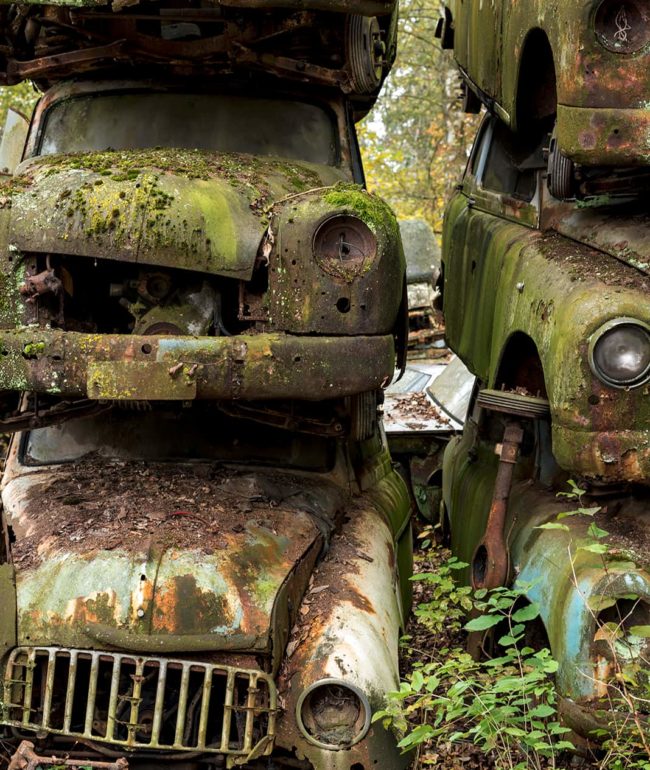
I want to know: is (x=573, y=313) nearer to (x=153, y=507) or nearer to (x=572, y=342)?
(x=572, y=342)

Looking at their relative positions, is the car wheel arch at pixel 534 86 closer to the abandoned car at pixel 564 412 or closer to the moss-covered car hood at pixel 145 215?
the abandoned car at pixel 564 412

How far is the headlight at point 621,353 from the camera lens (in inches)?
172

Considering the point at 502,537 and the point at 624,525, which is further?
the point at 502,537

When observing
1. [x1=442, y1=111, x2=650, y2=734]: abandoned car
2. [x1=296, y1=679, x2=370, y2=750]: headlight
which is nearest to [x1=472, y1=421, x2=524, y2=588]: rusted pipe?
[x1=442, y1=111, x2=650, y2=734]: abandoned car

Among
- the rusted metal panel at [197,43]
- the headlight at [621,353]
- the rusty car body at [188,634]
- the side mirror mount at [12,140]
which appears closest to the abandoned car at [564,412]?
the headlight at [621,353]

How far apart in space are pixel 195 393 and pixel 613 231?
6.44 ft

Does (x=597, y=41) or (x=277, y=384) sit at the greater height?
(x=597, y=41)

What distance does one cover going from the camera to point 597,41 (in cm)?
461

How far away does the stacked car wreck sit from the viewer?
4.42 metres

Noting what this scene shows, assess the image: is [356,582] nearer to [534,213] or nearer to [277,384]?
[277,384]

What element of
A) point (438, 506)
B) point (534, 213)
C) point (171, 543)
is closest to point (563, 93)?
point (534, 213)

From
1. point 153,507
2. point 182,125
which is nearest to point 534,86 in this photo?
point 182,125

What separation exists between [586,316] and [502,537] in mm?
1302

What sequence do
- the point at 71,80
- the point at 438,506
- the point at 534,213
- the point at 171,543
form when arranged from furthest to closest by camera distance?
1. the point at 438,506
2. the point at 71,80
3. the point at 534,213
4. the point at 171,543
